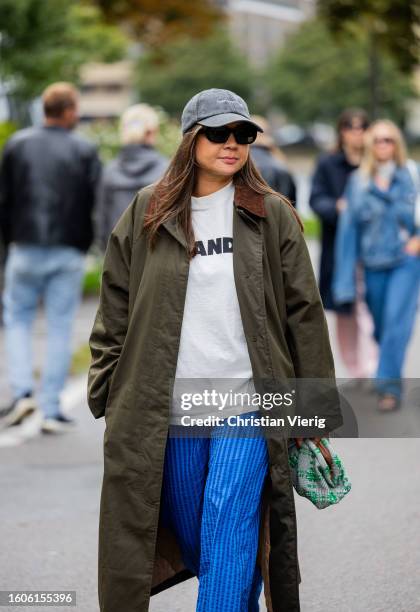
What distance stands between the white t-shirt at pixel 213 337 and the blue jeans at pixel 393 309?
15.4ft

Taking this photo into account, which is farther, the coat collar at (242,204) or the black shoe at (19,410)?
the black shoe at (19,410)

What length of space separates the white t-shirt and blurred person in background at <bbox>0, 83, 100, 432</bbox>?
421 cm

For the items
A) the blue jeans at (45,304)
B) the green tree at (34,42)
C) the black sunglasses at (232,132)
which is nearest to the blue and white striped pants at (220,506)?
the black sunglasses at (232,132)

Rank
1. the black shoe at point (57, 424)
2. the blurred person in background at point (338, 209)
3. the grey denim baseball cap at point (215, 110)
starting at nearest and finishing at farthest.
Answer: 1. the grey denim baseball cap at point (215, 110)
2. the black shoe at point (57, 424)
3. the blurred person in background at point (338, 209)

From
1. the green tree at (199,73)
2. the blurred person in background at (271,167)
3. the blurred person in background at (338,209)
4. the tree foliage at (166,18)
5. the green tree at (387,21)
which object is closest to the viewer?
the blurred person in background at (271,167)

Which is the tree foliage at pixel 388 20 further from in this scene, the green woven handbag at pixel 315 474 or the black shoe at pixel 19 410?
the green woven handbag at pixel 315 474

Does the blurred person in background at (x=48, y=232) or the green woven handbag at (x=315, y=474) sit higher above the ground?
the blurred person in background at (x=48, y=232)

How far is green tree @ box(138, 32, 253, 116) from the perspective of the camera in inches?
3622

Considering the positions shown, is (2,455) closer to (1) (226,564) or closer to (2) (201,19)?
(1) (226,564)

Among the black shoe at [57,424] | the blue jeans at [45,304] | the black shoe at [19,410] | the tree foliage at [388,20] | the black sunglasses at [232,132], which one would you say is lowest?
the black sunglasses at [232,132]

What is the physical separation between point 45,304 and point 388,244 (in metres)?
2.24

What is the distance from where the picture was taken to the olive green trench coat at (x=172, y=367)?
145 inches

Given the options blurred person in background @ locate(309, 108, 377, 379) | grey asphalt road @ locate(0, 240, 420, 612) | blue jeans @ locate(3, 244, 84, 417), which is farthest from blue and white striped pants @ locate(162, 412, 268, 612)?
blurred person in background @ locate(309, 108, 377, 379)

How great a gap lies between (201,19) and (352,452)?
29.6 meters
